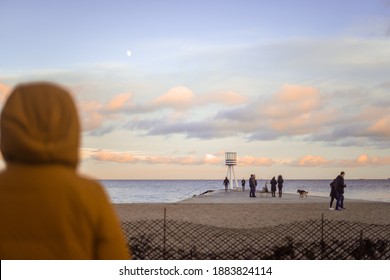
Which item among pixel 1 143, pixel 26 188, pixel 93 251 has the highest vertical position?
pixel 1 143

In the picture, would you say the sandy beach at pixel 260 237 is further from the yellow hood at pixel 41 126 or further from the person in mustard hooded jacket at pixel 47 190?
the yellow hood at pixel 41 126

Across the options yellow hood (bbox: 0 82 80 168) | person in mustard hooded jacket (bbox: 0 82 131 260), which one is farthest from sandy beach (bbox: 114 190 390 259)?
yellow hood (bbox: 0 82 80 168)

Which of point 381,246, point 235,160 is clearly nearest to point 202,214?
point 381,246

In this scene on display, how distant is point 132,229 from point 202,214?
661cm

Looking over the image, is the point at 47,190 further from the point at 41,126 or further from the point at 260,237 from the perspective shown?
the point at 260,237

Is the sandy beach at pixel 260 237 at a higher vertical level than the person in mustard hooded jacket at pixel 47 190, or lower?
lower

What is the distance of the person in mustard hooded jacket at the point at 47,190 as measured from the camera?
204cm

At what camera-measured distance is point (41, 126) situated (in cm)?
204

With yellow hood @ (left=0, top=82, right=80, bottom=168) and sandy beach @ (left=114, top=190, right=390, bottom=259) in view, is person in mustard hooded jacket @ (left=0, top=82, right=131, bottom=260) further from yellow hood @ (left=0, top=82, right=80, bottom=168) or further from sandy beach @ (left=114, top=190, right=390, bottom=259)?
sandy beach @ (left=114, top=190, right=390, bottom=259)

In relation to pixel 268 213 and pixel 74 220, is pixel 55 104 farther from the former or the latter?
pixel 268 213

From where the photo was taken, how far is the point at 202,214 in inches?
789

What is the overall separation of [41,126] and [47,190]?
27 cm

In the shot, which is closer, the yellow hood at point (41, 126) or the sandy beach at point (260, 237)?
the yellow hood at point (41, 126)

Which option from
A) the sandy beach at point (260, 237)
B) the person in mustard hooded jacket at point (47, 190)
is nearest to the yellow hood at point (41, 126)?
the person in mustard hooded jacket at point (47, 190)
